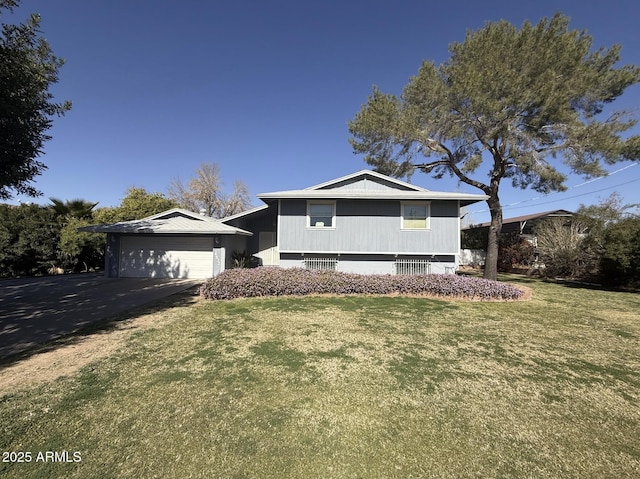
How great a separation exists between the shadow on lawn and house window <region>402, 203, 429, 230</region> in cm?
877

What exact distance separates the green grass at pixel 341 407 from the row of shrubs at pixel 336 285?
354cm

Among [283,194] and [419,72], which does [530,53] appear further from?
[283,194]

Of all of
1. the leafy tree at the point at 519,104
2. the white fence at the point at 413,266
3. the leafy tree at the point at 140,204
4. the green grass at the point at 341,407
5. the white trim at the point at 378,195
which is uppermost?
the leafy tree at the point at 519,104

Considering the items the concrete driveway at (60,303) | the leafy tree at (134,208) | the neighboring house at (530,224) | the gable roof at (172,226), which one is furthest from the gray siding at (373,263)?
the leafy tree at (134,208)

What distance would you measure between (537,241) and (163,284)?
20.6 m

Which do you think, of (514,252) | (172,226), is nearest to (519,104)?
(514,252)

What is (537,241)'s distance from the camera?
1789 cm

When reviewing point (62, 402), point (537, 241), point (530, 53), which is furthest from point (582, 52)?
point (62, 402)

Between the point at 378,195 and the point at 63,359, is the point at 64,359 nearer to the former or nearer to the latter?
the point at 63,359

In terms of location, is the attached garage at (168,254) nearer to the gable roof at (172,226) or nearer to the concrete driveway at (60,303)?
the gable roof at (172,226)

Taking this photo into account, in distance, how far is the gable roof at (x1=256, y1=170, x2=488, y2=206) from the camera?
39.9 ft

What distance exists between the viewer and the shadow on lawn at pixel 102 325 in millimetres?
4875

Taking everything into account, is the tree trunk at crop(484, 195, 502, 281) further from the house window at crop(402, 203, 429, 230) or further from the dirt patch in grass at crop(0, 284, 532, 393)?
the dirt patch in grass at crop(0, 284, 532, 393)

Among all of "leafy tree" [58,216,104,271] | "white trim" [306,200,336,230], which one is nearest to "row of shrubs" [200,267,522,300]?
"white trim" [306,200,336,230]
